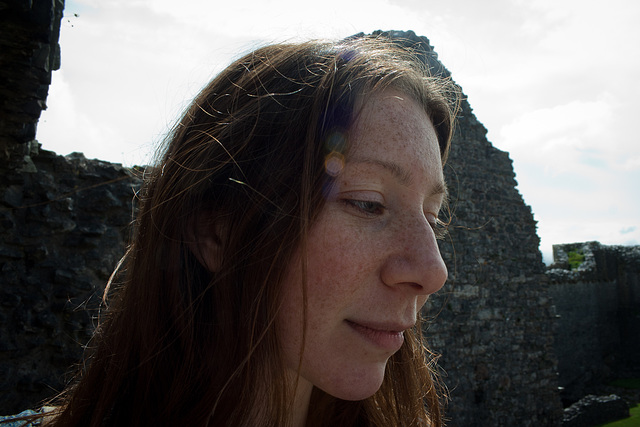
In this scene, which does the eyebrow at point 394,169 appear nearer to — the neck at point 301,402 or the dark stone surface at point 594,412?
the neck at point 301,402

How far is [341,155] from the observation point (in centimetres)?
117

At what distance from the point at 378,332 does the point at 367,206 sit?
0.33 m

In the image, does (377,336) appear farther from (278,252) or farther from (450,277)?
(450,277)

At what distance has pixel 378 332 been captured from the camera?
3.76ft

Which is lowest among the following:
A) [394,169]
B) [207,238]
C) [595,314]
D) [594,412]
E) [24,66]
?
[594,412]

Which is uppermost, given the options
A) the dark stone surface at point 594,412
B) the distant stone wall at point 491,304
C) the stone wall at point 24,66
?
the stone wall at point 24,66

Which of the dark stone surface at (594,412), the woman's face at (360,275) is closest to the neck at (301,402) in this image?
the woman's face at (360,275)

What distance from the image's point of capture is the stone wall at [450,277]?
4.11 metres

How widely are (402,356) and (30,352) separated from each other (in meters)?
3.91

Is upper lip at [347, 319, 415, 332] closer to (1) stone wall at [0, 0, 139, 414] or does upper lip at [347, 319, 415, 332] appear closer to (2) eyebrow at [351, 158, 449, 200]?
(2) eyebrow at [351, 158, 449, 200]

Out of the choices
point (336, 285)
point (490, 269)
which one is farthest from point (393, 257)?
point (490, 269)

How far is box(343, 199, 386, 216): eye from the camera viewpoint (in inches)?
45.6

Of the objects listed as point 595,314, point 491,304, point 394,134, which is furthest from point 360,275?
point 595,314

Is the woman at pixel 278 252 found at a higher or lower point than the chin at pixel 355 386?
higher
